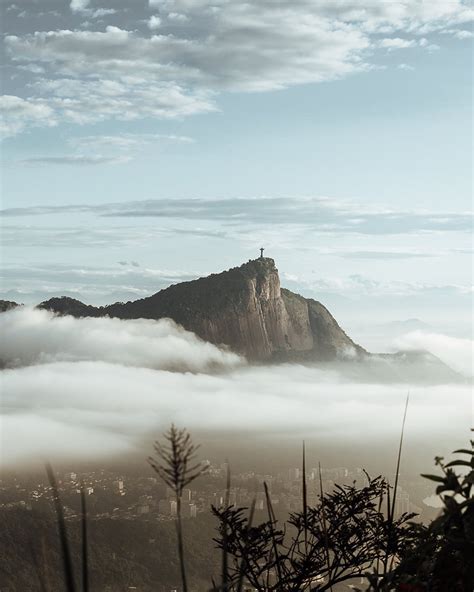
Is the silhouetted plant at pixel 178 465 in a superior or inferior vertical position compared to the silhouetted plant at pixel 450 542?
superior

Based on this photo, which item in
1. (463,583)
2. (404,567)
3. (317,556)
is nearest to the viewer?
(463,583)

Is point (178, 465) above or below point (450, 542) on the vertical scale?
above

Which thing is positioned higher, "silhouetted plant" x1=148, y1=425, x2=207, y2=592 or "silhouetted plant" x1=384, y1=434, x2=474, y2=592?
"silhouetted plant" x1=148, y1=425, x2=207, y2=592

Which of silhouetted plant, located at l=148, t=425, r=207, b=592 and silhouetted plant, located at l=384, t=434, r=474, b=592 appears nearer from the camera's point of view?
silhouetted plant, located at l=148, t=425, r=207, b=592

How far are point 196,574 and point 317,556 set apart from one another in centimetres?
13988

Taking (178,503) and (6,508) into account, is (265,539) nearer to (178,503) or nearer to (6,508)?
(178,503)

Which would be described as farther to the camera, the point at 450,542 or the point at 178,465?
the point at 450,542

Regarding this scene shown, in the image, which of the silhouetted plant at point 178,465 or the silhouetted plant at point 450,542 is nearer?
the silhouetted plant at point 178,465

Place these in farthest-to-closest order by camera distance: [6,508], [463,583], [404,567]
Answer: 1. [6,508]
2. [404,567]
3. [463,583]

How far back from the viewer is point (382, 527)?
9.85 m

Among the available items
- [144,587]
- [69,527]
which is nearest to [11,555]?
[69,527]

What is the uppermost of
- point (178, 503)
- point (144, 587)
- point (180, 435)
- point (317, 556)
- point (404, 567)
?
point (180, 435)

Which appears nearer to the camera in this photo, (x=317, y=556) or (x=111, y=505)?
(x=317, y=556)

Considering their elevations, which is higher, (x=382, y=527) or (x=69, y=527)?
(x=382, y=527)
